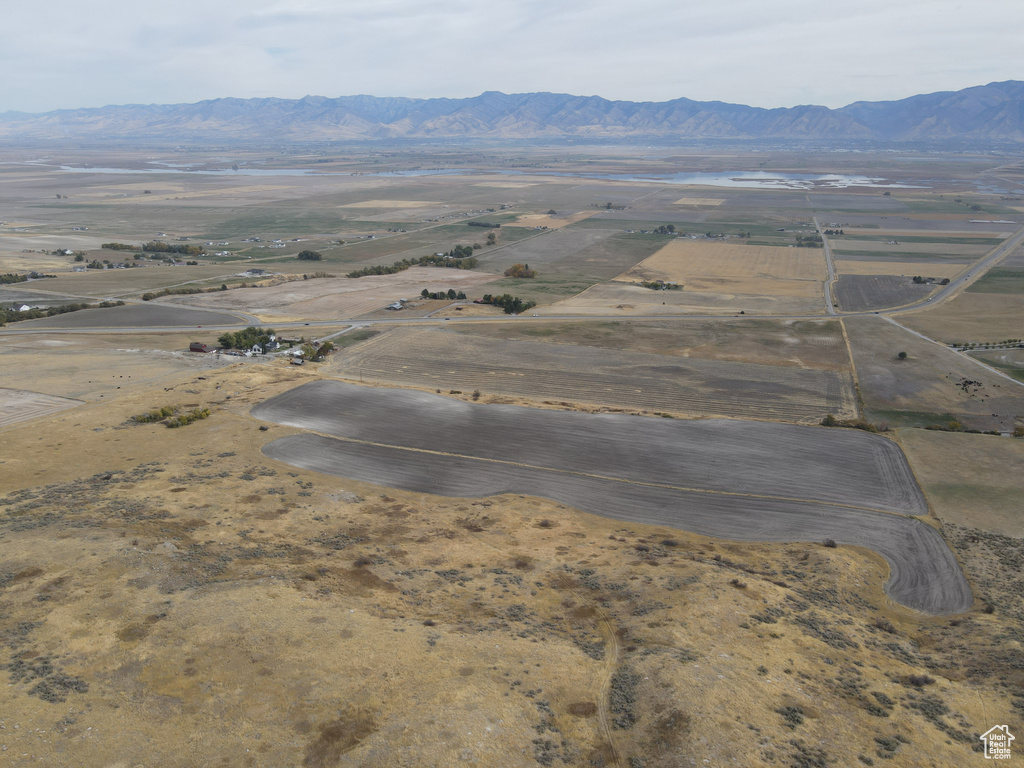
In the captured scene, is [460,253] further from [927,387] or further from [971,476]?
[971,476]

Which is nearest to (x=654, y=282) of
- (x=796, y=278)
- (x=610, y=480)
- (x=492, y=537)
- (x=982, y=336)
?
(x=796, y=278)


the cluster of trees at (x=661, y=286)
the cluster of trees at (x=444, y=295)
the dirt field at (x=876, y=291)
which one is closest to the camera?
the dirt field at (x=876, y=291)

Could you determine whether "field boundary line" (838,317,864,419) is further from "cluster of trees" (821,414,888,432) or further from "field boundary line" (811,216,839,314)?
"field boundary line" (811,216,839,314)

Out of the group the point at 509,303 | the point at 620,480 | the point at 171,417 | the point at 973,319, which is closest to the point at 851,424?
the point at 620,480

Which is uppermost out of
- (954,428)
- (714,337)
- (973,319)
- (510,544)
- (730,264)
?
(730,264)

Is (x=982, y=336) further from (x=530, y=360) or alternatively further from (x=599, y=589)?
(x=599, y=589)

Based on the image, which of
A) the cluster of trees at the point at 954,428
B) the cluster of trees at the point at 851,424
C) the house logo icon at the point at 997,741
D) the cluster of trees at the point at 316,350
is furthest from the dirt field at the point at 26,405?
the cluster of trees at the point at 954,428

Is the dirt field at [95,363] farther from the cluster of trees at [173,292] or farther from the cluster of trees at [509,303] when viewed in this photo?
the cluster of trees at [509,303]
